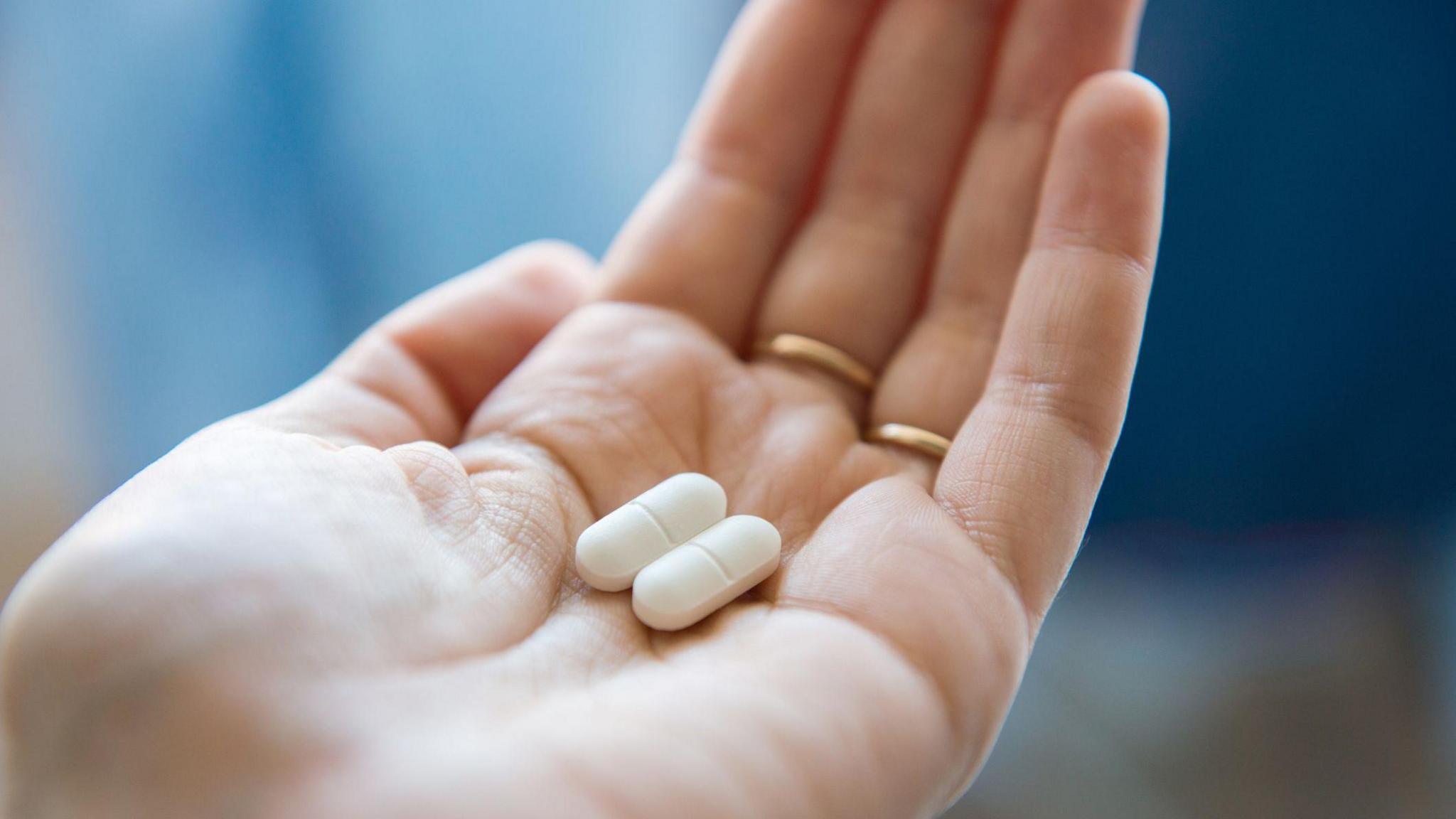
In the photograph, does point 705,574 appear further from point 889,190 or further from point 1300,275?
point 1300,275

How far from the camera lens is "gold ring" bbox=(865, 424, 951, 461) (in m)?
1.40

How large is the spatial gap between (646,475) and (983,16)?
92 cm

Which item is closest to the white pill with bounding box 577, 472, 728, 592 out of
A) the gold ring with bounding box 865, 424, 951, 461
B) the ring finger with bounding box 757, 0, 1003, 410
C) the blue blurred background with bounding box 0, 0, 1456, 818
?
the gold ring with bounding box 865, 424, 951, 461

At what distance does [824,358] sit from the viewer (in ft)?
5.18

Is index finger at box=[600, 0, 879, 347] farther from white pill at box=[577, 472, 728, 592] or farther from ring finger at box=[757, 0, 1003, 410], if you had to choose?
white pill at box=[577, 472, 728, 592]

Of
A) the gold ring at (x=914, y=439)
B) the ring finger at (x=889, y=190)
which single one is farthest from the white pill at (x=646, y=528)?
the ring finger at (x=889, y=190)

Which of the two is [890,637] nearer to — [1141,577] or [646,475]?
[646,475]

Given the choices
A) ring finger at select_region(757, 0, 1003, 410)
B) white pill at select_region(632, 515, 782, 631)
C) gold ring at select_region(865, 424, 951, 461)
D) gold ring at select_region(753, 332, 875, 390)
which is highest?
ring finger at select_region(757, 0, 1003, 410)

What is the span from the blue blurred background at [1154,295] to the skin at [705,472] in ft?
1.64

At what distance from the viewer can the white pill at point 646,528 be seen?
1188mm

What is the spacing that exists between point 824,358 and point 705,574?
522mm

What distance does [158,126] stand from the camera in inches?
77.9

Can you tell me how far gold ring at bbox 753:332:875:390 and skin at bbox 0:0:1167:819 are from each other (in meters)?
0.02

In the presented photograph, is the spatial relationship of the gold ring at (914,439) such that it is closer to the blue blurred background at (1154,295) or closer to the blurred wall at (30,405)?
the blue blurred background at (1154,295)
